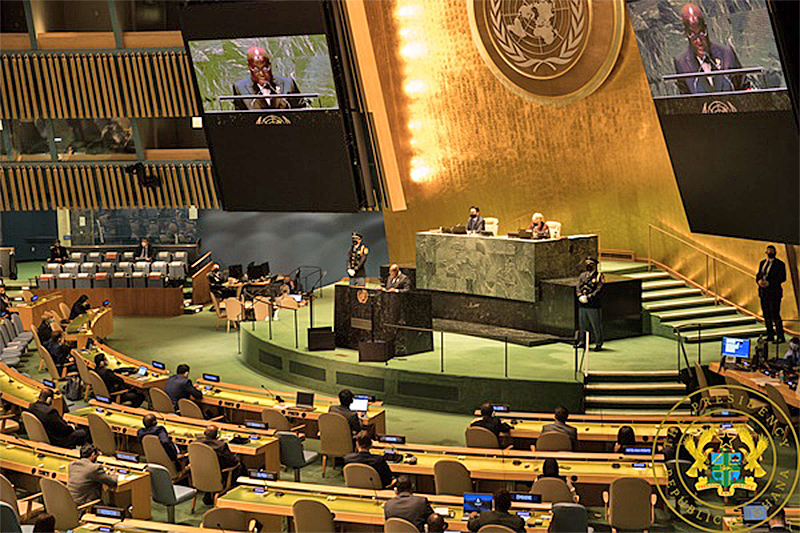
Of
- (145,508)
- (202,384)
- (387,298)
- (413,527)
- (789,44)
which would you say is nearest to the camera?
(413,527)

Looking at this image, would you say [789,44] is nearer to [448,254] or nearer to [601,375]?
[601,375]

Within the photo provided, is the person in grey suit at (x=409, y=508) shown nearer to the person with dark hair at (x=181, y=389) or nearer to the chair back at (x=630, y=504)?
the chair back at (x=630, y=504)

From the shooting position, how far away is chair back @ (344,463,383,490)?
983 centimetres

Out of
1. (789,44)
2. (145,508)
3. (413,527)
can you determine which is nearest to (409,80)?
(789,44)

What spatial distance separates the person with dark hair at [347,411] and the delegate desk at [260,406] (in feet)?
0.57

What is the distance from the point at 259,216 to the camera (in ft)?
93.7

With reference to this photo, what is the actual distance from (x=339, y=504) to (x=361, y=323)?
756cm

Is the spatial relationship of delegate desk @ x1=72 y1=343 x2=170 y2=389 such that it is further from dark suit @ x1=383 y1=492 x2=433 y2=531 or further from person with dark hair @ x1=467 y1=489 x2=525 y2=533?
person with dark hair @ x1=467 y1=489 x2=525 y2=533

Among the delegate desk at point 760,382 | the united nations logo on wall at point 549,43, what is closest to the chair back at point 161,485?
the delegate desk at point 760,382

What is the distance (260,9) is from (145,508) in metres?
9.94

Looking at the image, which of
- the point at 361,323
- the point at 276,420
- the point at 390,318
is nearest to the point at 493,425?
the point at 276,420

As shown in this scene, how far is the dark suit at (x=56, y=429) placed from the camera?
11938mm

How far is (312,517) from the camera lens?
8.67 metres

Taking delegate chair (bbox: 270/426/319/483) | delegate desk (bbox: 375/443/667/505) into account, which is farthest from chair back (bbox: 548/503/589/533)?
delegate chair (bbox: 270/426/319/483)
